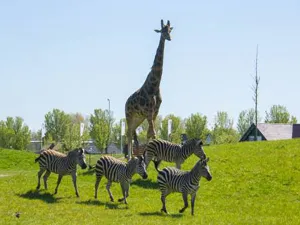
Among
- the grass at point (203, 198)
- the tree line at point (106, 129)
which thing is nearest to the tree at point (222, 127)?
the tree line at point (106, 129)

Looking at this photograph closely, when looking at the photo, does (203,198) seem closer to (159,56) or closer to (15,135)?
(159,56)

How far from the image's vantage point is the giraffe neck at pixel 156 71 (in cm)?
2378

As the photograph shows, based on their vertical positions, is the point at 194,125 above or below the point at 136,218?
above

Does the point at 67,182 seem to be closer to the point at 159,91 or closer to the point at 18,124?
the point at 159,91

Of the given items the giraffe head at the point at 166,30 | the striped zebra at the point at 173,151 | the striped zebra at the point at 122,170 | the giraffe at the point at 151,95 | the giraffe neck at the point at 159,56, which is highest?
the giraffe head at the point at 166,30

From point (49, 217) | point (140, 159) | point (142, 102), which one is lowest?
point (49, 217)

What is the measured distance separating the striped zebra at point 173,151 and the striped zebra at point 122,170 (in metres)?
3.39

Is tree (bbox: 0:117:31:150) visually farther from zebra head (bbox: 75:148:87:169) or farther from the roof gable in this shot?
zebra head (bbox: 75:148:87:169)

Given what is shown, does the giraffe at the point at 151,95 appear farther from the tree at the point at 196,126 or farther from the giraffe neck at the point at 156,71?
the tree at the point at 196,126

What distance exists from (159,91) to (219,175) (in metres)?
5.05

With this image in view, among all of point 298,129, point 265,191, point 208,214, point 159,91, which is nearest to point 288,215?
point 208,214

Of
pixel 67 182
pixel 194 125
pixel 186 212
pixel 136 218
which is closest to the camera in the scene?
pixel 136 218

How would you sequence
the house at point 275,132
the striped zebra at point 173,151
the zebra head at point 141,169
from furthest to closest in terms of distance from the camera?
the house at point 275,132 < the striped zebra at point 173,151 < the zebra head at point 141,169

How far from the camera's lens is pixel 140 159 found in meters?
17.5
